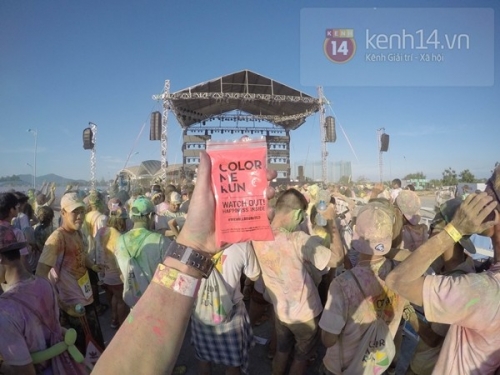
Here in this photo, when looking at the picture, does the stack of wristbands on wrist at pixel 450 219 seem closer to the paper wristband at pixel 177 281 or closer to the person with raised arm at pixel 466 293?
the person with raised arm at pixel 466 293

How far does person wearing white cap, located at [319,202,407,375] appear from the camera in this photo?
165cm

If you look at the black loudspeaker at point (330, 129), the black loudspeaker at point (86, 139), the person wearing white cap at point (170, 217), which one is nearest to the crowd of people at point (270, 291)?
the person wearing white cap at point (170, 217)

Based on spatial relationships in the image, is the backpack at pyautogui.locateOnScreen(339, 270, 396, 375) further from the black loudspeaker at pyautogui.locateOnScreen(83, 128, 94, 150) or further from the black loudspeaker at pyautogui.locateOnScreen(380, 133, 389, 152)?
the black loudspeaker at pyautogui.locateOnScreen(83, 128, 94, 150)

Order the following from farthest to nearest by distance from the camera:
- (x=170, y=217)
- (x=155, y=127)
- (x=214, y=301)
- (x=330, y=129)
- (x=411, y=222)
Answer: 1. (x=330, y=129)
2. (x=155, y=127)
3. (x=170, y=217)
4. (x=411, y=222)
5. (x=214, y=301)

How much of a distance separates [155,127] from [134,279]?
1555cm

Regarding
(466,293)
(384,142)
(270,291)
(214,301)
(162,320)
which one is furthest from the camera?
(384,142)

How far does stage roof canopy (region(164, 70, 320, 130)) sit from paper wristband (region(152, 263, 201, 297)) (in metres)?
17.8

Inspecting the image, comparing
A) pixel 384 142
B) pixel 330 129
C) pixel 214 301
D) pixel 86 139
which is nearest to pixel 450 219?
pixel 214 301

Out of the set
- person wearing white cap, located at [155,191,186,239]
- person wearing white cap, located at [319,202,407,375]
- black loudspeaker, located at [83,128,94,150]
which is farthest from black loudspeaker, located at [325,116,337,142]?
person wearing white cap, located at [319,202,407,375]

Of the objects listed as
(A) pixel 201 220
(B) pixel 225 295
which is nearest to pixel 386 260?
(B) pixel 225 295

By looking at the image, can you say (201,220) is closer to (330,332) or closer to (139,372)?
(139,372)

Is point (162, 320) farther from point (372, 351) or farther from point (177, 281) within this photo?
point (372, 351)

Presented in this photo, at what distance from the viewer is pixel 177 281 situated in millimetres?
812

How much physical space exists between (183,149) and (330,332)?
24.5 metres
